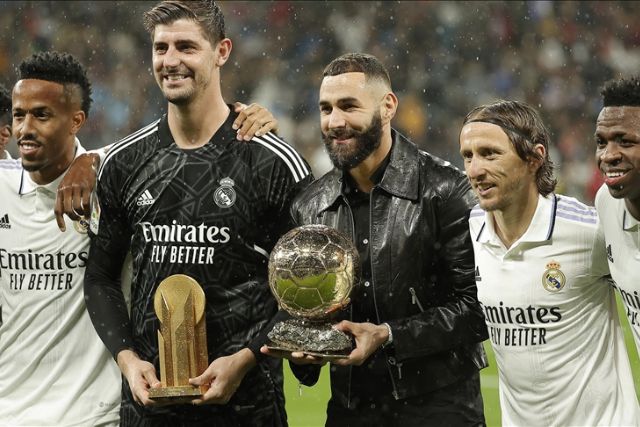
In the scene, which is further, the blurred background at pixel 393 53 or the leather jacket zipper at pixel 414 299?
the blurred background at pixel 393 53

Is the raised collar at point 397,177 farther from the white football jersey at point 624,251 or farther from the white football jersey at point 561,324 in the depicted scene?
the white football jersey at point 624,251

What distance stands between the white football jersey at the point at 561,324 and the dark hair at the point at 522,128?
9cm

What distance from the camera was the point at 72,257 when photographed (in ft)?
13.4

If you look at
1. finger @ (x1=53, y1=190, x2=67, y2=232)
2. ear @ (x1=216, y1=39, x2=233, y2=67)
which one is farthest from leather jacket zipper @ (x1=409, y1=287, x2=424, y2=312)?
finger @ (x1=53, y1=190, x2=67, y2=232)

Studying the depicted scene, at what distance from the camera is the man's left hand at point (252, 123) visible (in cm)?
382

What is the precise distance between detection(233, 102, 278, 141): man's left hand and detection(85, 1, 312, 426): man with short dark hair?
27mm

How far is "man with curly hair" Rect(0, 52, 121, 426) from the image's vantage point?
159 inches

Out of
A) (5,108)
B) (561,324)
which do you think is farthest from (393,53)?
(561,324)

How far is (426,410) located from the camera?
142 inches

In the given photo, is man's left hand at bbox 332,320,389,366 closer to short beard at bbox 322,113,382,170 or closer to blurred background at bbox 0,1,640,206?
short beard at bbox 322,113,382,170

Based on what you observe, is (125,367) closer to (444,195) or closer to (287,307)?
(287,307)

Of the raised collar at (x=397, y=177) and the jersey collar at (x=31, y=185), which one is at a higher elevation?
the jersey collar at (x=31, y=185)

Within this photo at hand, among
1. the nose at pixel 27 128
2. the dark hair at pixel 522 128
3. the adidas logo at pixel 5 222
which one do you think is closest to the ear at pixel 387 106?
the dark hair at pixel 522 128

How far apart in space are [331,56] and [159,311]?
9.95 metres
